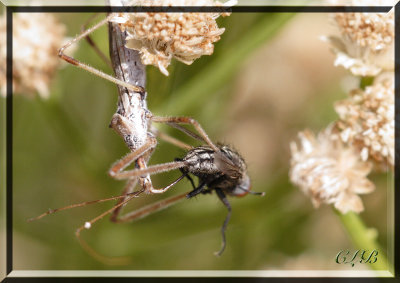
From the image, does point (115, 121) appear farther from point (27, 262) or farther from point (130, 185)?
point (27, 262)

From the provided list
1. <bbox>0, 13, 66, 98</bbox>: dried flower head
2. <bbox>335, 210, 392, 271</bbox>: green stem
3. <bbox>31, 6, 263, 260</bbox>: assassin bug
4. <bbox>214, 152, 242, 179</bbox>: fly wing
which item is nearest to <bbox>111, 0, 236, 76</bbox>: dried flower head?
<bbox>31, 6, 263, 260</bbox>: assassin bug

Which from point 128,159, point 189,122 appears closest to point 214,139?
point 189,122

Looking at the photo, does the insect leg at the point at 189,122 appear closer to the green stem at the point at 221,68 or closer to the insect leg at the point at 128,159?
the insect leg at the point at 128,159

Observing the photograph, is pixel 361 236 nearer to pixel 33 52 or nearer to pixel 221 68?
pixel 221 68

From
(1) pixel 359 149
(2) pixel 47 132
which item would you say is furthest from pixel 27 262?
(1) pixel 359 149

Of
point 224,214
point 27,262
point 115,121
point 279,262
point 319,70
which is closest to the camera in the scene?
point 115,121

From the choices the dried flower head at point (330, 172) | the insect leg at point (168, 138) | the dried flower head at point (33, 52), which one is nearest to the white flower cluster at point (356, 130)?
the dried flower head at point (330, 172)

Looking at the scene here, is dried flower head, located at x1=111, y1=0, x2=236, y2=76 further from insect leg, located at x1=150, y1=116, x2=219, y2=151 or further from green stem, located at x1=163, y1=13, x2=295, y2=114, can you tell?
green stem, located at x1=163, y1=13, x2=295, y2=114
